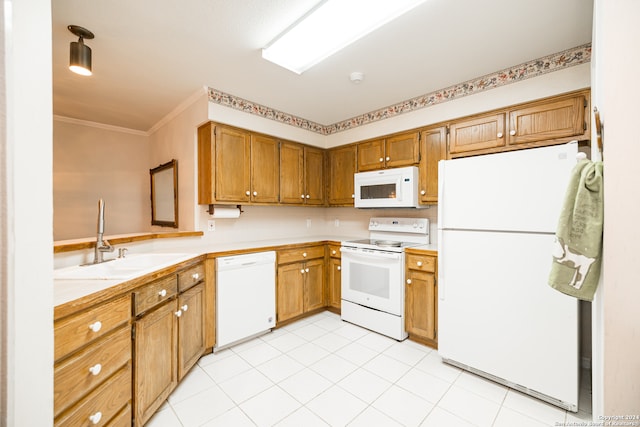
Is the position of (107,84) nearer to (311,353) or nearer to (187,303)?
(187,303)

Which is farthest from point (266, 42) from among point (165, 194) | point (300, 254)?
point (165, 194)

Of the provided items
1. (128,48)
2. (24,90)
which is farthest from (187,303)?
(128,48)

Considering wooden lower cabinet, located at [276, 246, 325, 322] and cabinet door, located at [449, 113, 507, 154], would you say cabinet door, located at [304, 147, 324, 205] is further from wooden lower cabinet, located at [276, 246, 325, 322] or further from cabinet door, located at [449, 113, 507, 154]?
cabinet door, located at [449, 113, 507, 154]

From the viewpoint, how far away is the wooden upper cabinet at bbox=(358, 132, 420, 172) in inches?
110

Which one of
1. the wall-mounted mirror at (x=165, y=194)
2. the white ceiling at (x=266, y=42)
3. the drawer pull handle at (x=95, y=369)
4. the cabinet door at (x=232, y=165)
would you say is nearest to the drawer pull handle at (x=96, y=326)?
the drawer pull handle at (x=95, y=369)

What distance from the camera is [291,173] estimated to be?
3270 mm

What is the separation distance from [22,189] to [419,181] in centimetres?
275

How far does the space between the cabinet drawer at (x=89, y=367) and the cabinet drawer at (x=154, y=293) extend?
0.13m

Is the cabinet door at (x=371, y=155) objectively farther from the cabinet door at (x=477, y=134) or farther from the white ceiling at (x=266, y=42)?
the cabinet door at (x=477, y=134)

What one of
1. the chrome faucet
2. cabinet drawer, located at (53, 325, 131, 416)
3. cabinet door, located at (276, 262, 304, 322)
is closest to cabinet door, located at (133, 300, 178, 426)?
cabinet drawer, located at (53, 325, 131, 416)

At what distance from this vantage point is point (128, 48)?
190cm

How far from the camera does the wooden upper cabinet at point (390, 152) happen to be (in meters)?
2.79

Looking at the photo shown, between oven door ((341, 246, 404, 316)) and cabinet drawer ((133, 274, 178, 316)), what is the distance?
1.77 meters

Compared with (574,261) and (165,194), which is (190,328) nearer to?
(165,194)
